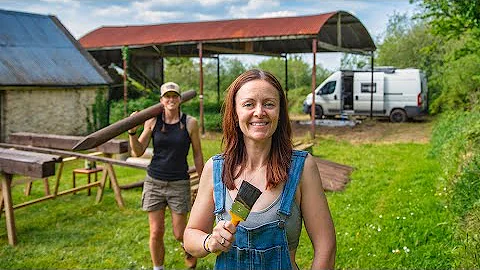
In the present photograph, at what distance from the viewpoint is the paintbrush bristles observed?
180 centimetres

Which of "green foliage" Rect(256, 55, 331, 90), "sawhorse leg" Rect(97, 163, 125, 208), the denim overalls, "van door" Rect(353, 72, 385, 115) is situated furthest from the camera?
"green foliage" Rect(256, 55, 331, 90)

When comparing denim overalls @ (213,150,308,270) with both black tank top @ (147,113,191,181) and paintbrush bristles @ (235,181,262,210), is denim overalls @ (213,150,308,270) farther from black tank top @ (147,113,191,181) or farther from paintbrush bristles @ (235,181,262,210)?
black tank top @ (147,113,191,181)

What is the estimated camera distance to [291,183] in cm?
197

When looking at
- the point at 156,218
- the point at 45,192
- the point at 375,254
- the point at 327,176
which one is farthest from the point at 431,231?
the point at 45,192

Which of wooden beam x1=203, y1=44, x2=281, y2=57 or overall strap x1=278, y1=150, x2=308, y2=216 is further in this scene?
wooden beam x1=203, y1=44, x2=281, y2=57

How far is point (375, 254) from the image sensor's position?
199 inches

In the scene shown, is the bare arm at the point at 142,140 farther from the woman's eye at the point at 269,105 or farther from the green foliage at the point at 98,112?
the green foliage at the point at 98,112

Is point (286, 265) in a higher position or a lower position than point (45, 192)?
higher

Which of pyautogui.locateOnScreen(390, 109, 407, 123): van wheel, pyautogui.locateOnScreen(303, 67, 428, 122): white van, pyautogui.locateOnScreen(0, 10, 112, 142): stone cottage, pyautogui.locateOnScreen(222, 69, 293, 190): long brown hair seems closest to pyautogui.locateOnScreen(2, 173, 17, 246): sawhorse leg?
pyautogui.locateOnScreen(222, 69, 293, 190): long brown hair

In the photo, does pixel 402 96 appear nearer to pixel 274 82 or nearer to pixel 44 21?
pixel 44 21

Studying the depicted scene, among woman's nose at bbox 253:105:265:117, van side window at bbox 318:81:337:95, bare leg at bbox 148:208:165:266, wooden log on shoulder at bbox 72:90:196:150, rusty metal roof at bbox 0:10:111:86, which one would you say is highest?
rusty metal roof at bbox 0:10:111:86

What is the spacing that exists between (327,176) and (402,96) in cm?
1074

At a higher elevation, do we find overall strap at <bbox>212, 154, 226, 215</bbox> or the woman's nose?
the woman's nose

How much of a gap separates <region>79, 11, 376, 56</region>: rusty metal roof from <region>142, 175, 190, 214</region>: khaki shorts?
10.4m
